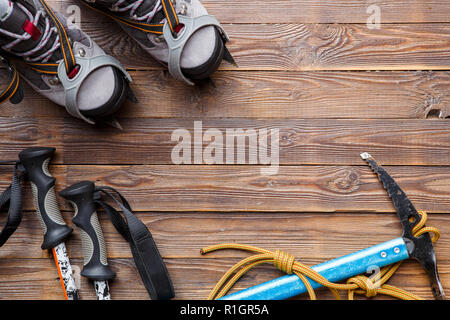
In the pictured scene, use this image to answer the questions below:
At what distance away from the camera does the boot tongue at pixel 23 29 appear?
39.3 inches

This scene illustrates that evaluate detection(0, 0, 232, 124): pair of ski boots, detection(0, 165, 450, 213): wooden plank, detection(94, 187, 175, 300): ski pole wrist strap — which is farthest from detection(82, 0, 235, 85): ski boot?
detection(94, 187, 175, 300): ski pole wrist strap

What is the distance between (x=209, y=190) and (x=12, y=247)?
569 mm

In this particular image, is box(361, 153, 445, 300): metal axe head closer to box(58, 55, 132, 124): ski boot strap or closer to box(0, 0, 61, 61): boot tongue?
box(58, 55, 132, 124): ski boot strap

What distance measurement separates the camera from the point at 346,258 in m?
1.06

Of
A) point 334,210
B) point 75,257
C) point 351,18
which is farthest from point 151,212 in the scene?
point 351,18

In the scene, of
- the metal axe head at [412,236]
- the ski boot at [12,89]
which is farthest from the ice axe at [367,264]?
the ski boot at [12,89]

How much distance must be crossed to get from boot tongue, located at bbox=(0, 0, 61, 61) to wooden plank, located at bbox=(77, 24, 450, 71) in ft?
0.58

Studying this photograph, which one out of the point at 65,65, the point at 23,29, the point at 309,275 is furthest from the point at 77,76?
the point at 309,275

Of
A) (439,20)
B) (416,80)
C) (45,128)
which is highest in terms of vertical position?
(439,20)

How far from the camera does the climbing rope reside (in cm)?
104

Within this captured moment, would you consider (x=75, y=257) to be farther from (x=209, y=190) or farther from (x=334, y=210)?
(x=334, y=210)

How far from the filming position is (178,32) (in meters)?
1.05

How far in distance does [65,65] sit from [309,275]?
825 mm

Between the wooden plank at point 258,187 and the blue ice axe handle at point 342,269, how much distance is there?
4.6 inches
